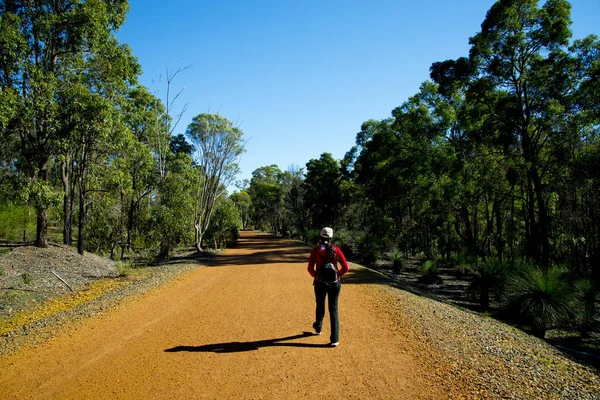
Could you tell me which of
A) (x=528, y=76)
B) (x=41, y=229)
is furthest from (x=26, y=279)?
(x=528, y=76)

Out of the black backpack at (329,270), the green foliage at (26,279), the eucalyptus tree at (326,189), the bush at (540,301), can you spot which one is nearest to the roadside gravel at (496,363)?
the black backpack at (329,270)

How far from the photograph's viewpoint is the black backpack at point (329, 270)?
5.30 m

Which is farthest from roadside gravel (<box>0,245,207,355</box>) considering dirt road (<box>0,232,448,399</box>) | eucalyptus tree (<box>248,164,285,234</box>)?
eucalyptus tree (<box>248,164,285,234</box>)

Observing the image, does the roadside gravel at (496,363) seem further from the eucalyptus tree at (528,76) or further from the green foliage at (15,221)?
the green foliage at (15,221)

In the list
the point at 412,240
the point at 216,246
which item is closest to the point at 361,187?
the point at 412,240

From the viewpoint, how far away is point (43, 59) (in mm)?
13828

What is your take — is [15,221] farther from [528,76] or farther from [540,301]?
[528,76]

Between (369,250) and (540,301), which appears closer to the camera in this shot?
(540,301)

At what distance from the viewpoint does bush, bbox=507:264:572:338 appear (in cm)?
806

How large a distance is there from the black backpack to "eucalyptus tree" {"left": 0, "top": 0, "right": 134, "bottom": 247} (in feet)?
38.4

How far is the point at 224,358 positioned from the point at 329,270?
6.41 feet

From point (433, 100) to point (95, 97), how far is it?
1856cm

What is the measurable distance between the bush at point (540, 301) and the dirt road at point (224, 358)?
3662 millimetres

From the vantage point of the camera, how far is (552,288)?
8227 mm
